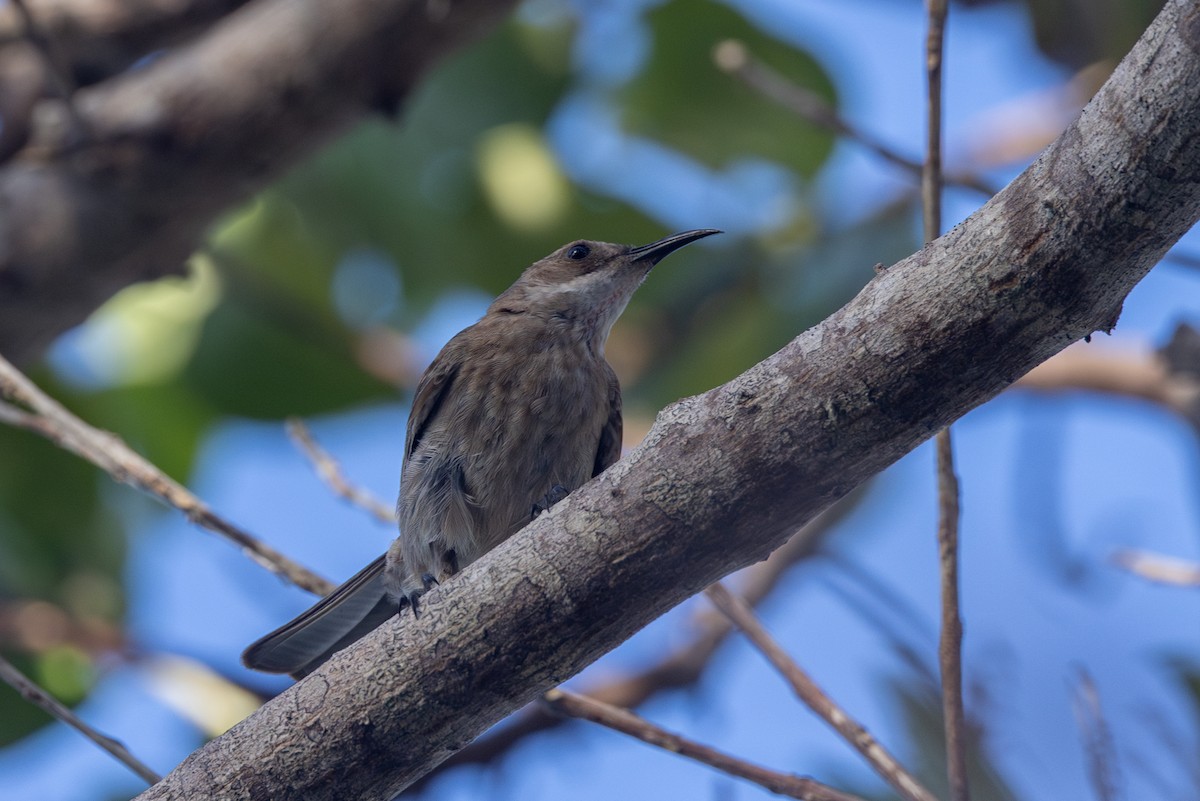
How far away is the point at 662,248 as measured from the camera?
519 centimetres

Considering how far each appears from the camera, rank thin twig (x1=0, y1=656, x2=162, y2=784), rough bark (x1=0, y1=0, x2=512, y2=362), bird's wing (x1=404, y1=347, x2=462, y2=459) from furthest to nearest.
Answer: rough bark (x1=0, y1=0, x2=512, y2=362), bird's wing (x1=404, y1=347, x2=462, y2=459), thin twig (x1=0, y1=656, x2=162, y2=784)

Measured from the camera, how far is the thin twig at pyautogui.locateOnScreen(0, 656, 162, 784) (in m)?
3.15

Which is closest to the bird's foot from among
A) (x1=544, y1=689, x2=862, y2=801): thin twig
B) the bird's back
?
the bird's back

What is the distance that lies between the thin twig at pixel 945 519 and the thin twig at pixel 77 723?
194 cm

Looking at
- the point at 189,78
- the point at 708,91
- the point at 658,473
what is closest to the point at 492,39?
the point at 708,91

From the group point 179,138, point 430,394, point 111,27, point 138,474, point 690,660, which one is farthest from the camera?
point 690,660

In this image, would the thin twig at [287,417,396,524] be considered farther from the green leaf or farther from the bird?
the green leaf

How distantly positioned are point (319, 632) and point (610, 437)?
120cm

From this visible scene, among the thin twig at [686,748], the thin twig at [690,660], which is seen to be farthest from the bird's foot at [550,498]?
the thin twig at [690,660]

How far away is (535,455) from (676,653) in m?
2.20

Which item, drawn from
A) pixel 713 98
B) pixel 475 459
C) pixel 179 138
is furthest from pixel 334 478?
pixel 713 98

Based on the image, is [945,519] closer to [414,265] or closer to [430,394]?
[430,394]

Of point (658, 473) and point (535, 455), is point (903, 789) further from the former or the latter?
point (535, 455)

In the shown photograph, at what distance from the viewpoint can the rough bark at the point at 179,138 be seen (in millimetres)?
4992
